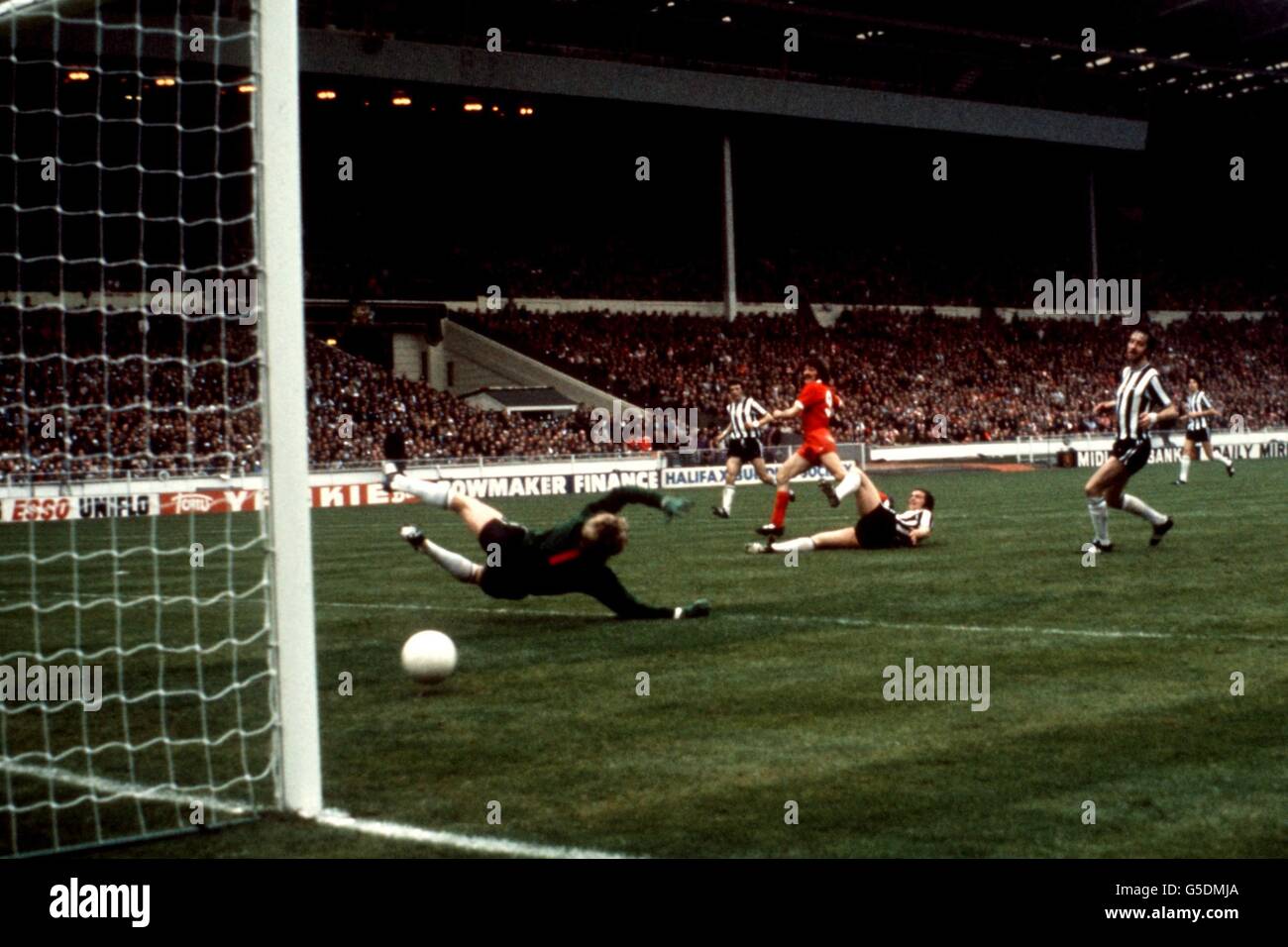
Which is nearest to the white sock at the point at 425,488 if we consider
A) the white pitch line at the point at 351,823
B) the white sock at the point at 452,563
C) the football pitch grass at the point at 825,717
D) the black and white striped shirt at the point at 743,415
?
the white sock at the point at 452,563

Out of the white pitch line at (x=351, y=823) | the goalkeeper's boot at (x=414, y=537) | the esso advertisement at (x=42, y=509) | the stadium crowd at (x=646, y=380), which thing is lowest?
the white pitch line at (x=351, y=823)

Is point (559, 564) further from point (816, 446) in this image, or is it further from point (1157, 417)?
point (816, 446)

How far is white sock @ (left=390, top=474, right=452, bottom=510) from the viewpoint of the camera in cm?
1038

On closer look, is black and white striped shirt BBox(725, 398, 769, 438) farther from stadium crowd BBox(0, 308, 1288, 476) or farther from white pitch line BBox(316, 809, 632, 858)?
white pitch line BBox(316, 809, 632, 858)

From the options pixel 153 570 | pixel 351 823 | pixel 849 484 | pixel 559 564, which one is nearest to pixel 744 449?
pixel 849 484

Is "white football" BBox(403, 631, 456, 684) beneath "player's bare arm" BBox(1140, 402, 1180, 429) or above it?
beneath

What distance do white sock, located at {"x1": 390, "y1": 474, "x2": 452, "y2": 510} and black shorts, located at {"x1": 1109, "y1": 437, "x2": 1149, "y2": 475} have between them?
6254mm

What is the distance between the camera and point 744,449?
23.1 m

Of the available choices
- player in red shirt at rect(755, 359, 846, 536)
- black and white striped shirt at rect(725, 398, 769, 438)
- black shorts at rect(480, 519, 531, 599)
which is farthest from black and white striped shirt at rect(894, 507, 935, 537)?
black and white striped shirt at rect(725, 398, 769, 438)

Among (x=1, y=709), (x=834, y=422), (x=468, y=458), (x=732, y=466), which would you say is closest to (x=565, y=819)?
(x=1, y=709)

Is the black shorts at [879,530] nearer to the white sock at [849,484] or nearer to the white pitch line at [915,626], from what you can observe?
the white sock at [849,484]

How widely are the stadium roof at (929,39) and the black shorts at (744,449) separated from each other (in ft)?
64.1

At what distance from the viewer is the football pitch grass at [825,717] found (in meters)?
4.84

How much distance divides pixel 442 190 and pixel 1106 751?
143ft
